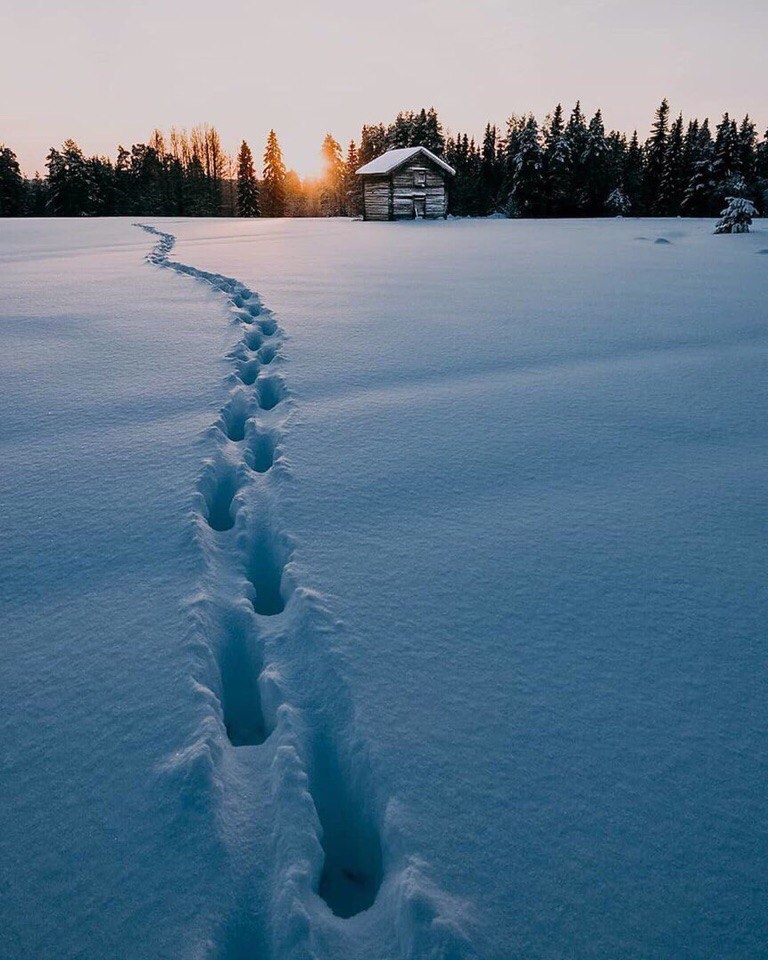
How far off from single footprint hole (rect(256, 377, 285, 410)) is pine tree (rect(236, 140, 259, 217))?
4200 cm

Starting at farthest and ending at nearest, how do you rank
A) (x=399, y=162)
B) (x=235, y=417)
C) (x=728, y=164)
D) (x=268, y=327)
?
(x=728, y=164) → (x=399, y=162) → (x=268, y=327) → (x=235, y=417)

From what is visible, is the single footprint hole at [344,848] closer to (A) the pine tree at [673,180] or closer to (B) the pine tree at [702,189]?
(B) the pine tree at [702,189]

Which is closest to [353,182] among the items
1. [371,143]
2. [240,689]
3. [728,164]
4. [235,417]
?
[371,143]

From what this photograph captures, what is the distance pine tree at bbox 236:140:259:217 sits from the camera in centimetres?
3991

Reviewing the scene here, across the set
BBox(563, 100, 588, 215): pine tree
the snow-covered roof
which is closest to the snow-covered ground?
the snow-covered roof

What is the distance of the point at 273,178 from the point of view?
43.2 meters

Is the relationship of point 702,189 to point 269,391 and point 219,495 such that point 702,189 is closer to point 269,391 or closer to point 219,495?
point 269,391

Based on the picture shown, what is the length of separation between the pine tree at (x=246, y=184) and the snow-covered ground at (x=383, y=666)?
1662 inches

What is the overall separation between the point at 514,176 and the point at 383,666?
35.8 meters

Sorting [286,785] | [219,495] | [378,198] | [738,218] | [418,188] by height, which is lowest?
[286,785]

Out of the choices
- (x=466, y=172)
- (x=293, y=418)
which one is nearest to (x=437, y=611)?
(x=293, y=418)

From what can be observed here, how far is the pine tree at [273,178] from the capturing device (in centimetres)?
4222

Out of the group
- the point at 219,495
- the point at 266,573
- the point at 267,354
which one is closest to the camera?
the point at 266,573

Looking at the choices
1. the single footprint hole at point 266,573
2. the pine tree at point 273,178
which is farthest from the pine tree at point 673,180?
the single footprint hole at point 266,573
